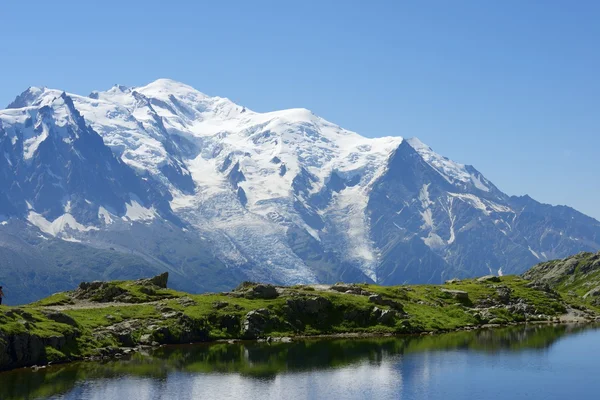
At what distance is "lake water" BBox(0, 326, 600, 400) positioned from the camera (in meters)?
106

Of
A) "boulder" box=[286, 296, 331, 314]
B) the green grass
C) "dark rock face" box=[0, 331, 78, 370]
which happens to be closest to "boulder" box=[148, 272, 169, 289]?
the green grass

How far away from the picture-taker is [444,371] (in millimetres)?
121438

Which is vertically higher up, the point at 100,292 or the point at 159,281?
the point at 159,281

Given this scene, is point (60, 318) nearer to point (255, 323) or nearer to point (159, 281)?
point (255, 323)

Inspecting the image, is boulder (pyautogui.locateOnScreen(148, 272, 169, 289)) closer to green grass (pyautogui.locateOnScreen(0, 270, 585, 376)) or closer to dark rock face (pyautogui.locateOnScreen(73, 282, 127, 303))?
green grass (pyautogui.locateOnScreen(0, 270, 585, 376))

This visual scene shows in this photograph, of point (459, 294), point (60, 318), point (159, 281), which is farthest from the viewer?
point (459, 294)

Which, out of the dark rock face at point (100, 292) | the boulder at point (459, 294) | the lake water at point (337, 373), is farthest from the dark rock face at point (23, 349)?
the boulder at point (459, 294)

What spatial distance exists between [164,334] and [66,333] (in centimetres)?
2102

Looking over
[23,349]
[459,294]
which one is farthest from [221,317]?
[459,294]

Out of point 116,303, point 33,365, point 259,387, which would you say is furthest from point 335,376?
point 116,303

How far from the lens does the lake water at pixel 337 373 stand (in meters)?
106

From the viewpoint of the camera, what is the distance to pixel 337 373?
120500mm

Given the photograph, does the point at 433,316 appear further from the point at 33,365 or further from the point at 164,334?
the point at 33,365

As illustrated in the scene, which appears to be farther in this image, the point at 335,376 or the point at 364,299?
the point at 364,299
